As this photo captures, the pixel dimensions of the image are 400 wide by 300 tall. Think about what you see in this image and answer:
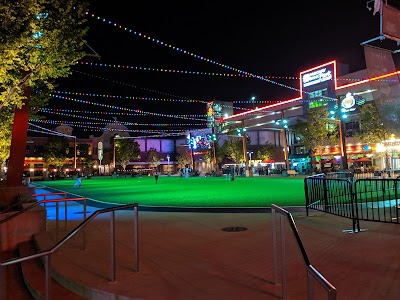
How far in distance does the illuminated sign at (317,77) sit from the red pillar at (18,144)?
43718 mm

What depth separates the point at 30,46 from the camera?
939 centimetres

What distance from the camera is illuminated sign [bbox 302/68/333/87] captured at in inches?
1870

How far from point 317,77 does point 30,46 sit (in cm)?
4558

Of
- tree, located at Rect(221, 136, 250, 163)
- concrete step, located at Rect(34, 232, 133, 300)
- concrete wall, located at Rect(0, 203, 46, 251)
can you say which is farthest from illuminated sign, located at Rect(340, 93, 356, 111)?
concrete step, located at Rect(34, 232, 133, 300)

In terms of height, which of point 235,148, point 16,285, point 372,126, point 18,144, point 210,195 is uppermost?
point 372,126

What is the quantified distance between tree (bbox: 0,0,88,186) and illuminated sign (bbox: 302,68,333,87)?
4278 cm

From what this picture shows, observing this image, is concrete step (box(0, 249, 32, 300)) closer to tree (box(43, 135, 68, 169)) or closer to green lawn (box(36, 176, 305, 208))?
green lawn (box(36, 176, 305, 208))

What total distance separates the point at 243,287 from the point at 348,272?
1698mm

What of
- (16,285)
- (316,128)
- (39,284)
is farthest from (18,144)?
(316,128)

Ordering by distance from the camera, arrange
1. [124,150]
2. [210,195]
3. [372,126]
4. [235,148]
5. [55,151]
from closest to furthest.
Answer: [210,195] → [372,126] → [235,148] → [55,151] → [124,150]

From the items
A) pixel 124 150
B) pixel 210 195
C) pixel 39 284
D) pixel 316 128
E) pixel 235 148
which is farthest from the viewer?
pixel 124 150

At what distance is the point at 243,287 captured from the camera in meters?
4.58

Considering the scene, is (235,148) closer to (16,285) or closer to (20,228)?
(20,228)

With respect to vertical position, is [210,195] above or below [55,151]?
below
